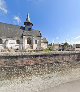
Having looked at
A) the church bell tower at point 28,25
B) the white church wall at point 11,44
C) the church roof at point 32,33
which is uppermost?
the church bell tower at point 28,25

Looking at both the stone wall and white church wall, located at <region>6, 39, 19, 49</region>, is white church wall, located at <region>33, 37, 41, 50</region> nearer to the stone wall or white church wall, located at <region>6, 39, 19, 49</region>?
white church wall, located at <region>6, 39, 19, 49</region>

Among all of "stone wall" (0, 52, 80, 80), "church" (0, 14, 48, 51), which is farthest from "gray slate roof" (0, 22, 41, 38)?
"stone wall" (0, 52, 80, 80)

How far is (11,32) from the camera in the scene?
87.3 feet

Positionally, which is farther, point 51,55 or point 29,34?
point 29,34

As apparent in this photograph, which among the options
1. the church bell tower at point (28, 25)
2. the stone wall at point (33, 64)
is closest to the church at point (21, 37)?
the church bell tower at point (28, 25)

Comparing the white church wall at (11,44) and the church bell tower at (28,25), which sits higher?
the church bell tower at (28,25)

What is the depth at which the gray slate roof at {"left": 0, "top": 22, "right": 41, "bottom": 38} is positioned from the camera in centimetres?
2553

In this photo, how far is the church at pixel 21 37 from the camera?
2498 cm

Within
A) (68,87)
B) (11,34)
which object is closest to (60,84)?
(68,87)

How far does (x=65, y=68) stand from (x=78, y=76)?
64.4 inches

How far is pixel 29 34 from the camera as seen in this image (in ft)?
91.6

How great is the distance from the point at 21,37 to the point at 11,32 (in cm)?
259

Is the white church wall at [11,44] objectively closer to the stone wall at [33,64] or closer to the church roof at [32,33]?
the church roof at [32,33]

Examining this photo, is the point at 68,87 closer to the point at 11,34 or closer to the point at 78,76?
the point at 78,76
